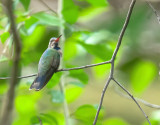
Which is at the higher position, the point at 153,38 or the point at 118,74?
the point at 153,38

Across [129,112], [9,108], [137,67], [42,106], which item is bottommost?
[129,112]

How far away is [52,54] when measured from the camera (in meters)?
1.65

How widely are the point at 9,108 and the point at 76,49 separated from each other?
5.10 feet

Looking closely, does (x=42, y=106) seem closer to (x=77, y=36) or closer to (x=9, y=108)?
(x=77, y=36)

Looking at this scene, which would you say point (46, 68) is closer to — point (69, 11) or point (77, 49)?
point (69, 11)

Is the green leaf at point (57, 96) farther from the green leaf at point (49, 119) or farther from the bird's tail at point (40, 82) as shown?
the bird's tail at point (40, 82)

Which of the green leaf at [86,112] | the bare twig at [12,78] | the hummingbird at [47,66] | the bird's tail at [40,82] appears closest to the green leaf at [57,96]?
→ the green leaf at [86,112]

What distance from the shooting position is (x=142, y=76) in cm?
223

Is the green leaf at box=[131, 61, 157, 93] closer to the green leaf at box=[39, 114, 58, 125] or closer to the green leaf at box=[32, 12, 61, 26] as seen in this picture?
the green leaf at box=[39, 114, 58, 125]

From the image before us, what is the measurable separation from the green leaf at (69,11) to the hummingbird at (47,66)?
0.28m

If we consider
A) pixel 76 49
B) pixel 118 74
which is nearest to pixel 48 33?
pixel 76 49

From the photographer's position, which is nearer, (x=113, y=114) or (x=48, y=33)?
(x=48, y=33)

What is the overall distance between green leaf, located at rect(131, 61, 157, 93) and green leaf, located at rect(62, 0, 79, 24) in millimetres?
502

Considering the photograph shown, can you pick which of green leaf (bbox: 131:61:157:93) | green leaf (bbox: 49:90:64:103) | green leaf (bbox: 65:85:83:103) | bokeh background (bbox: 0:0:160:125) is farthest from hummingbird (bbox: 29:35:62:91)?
green leaf (bbox: 131:61:157:93)
